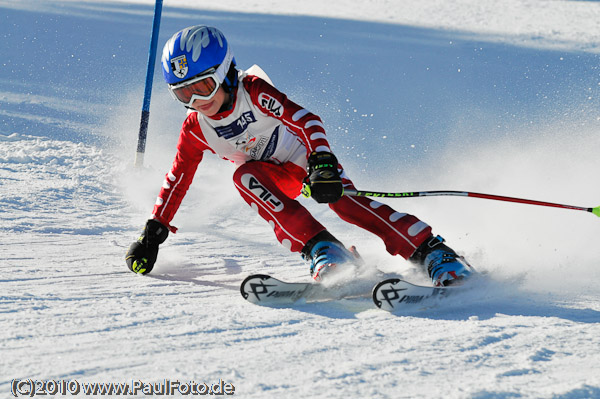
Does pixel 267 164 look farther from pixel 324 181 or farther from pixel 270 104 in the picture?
pixel 324 181

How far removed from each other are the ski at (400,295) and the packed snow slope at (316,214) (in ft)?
0.17

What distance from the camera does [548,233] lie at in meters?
3.69

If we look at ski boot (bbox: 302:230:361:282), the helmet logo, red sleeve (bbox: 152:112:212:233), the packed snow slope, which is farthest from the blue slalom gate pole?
ski boot (bbox: 302:230:361:282)

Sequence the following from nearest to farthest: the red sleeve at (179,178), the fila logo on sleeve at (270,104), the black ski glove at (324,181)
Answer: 1. the black ski glove at (324,181)
2. the fila logo on sleeve at (270,104)
3. the red sleeve at (179,178)

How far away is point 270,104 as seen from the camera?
299 cm

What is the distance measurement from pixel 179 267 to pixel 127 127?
3876 mm

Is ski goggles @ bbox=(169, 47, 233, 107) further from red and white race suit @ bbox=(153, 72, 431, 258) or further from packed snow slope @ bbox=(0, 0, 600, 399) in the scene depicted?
packed snow slope @ bbox=(0, 0, 600, 399)

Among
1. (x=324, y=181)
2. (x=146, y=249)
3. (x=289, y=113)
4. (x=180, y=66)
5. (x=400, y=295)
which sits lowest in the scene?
(x=400, y=295)

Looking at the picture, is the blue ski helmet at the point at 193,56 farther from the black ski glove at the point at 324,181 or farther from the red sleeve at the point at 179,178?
the black ski glove at the point at 324,181

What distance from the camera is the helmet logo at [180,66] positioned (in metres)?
2.86

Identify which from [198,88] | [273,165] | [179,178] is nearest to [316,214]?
[273,165]

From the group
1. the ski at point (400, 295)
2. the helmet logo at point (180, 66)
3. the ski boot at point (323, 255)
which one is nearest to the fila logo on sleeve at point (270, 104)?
the helmet logo at point (180, 66)

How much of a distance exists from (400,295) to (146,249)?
1.36 m

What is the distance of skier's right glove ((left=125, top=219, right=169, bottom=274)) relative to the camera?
121 inches
